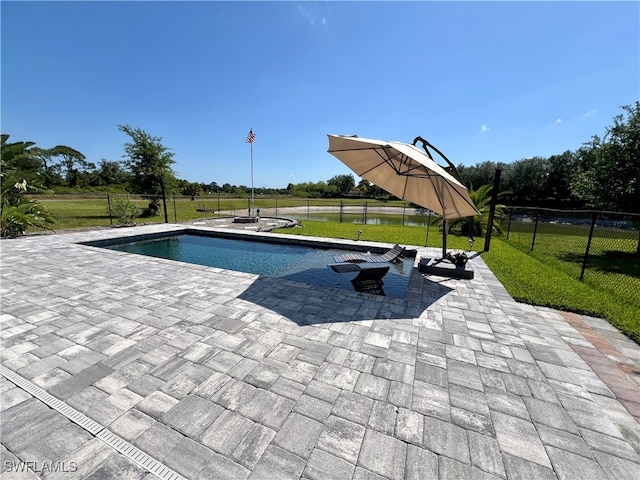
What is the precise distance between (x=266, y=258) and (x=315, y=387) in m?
5.65

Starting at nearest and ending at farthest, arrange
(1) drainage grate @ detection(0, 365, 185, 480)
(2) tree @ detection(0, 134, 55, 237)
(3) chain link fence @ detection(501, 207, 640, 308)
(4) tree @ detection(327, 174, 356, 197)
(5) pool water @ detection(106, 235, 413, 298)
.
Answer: (1) drainage grate @ detection(0, 365, 185, 480)
(3) chain link fence @ detection(501, 207, 640, 308)
(5) pool water @ detection(106, 235, 413, 298)
(2) tree @ detection(0, 134, 55, 237)
(4) tree @ detection(327, 174, 356, 197)

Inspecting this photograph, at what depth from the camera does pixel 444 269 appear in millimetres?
5527

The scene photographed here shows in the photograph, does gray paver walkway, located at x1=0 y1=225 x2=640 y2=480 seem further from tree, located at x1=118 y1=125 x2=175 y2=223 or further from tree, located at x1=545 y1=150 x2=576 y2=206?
→ tree, located at x1=545 y1=150 x2=576 y2=206

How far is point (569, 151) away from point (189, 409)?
47.4 meters

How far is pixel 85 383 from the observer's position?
87.4 inches

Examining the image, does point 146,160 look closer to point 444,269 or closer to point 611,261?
point 444,269

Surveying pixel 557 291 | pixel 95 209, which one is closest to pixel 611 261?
pixel 557 291

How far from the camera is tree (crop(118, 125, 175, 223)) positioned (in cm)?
1614

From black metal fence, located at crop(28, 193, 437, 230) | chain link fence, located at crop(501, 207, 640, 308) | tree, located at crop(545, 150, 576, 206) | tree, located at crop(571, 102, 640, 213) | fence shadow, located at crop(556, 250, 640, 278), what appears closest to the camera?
chain link fence, located at crop(501, 207, 640, 308)

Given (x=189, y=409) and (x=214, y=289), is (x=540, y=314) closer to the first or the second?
(x=189, y=409)

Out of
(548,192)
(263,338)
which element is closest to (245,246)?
(263,338)

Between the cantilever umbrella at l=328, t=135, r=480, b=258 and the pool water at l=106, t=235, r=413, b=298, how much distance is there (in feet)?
5.95

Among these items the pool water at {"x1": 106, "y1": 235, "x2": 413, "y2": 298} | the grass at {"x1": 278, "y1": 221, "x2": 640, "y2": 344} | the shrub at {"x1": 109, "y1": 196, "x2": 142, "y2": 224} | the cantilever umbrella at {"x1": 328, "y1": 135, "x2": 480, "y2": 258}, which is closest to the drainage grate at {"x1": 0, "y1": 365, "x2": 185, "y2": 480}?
the pool water at {"x1": 106, "y1": 235, "x2": 413, "y2": 298}

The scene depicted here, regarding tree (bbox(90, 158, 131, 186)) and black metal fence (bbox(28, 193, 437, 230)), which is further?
tree (bbox(90, 158, 131, 186))
